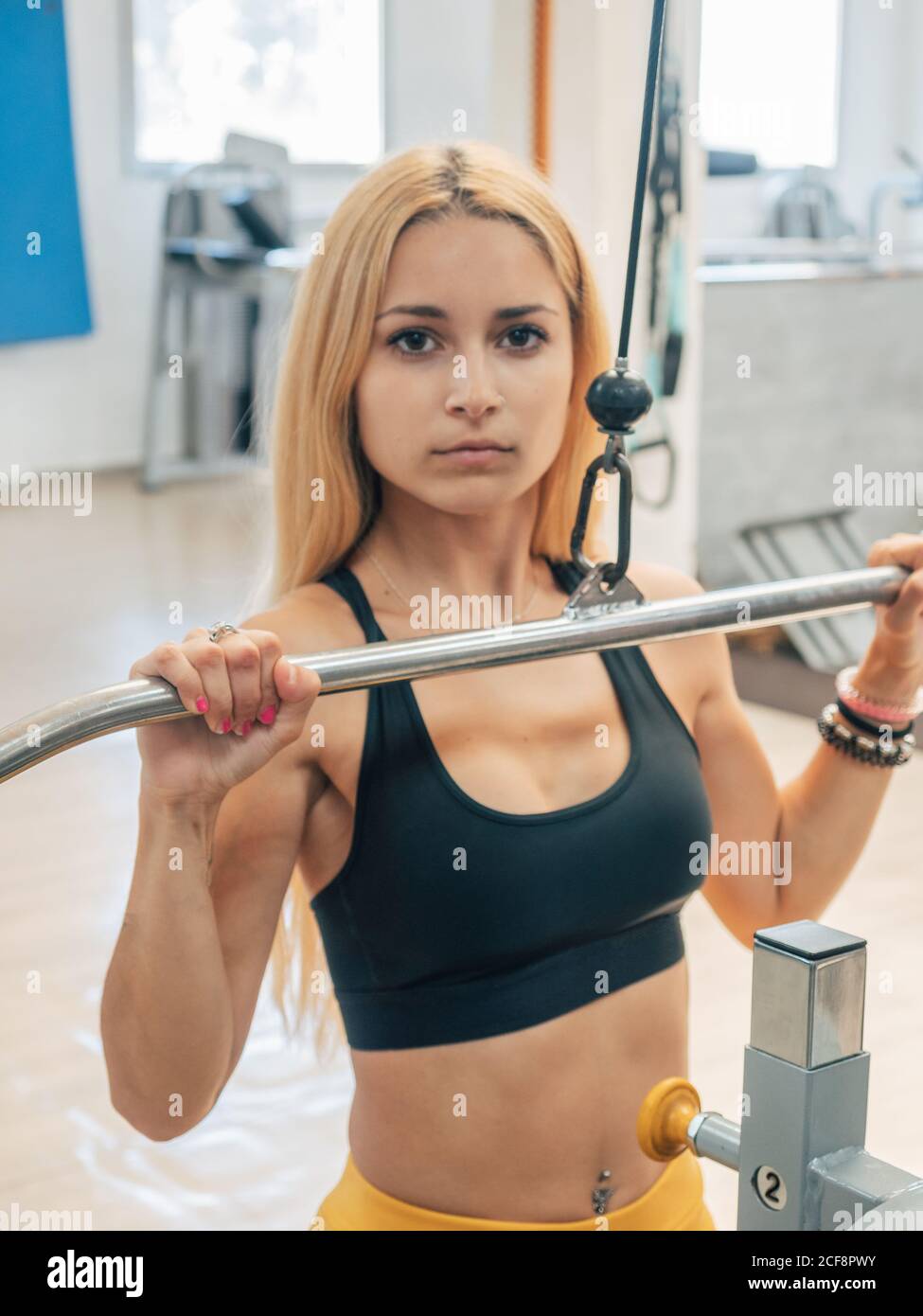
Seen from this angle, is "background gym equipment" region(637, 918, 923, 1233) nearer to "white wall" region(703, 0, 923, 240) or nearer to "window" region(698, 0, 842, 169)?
"window" region(698, 0, 842, 169)

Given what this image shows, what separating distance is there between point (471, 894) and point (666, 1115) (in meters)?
0.26

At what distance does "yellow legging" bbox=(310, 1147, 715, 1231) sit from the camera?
1.15 meters

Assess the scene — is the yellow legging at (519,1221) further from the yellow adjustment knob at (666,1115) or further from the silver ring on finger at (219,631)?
the silver ring on finger at (219,631)

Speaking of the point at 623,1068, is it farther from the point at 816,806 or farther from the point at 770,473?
the point at 770,473

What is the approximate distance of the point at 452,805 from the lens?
1.12 meters

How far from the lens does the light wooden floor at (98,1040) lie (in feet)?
7.27

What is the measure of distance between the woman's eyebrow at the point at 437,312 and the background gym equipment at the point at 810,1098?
21.2 inches

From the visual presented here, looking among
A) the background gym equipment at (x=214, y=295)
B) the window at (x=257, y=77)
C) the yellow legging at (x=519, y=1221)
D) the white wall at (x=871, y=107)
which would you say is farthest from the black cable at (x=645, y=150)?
the white wall at (x=871, y=107)

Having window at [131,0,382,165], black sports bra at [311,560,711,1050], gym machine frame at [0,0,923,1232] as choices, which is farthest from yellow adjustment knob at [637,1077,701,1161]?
window at [131,0,382,165]

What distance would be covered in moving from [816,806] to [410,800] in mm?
398

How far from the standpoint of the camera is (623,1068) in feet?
3.89

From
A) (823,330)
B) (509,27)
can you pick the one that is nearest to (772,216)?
(823,330)

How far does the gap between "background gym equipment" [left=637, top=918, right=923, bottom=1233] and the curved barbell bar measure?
0.29 m

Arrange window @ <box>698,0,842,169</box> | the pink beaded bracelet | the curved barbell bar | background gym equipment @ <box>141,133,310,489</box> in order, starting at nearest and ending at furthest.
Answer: the curved barbell bar < the pink beaded bracelet < background gym equipment @ <box>141,133,310,489</box> < window @ <box>698,0,842,169</box>
